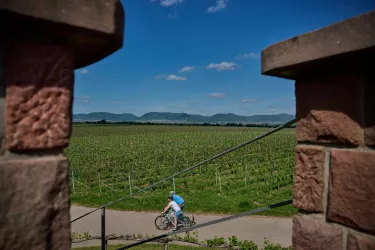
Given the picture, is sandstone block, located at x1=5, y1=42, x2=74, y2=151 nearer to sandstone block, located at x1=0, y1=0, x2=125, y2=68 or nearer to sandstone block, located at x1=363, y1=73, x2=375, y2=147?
sandstone block, located at x1=0, y1=0, x2=125, y2=68

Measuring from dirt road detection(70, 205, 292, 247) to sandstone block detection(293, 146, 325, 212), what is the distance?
24.2 feet

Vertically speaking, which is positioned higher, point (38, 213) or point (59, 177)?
point (59, 177)

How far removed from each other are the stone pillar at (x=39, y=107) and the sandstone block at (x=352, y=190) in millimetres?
993

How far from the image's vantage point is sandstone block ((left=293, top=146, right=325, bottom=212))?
1.42 meters

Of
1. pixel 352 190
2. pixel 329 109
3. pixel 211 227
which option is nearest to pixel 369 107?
pixel 329 109

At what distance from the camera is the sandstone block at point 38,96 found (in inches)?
38.0

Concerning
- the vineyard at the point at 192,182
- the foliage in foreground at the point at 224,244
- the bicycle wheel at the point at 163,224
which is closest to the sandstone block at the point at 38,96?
the foliage in foreground at the point at 224,244

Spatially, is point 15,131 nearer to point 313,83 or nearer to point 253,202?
point 313,83

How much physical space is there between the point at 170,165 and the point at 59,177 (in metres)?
21.8

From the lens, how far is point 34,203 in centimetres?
100

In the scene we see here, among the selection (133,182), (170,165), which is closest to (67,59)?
(133,182)

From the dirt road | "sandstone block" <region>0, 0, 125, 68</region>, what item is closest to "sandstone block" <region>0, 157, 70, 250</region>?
"sandstone block" <region>0, 0, 125, 68</region>

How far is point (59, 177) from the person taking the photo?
1054 millimetres

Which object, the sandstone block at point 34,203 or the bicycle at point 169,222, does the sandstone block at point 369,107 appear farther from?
the bicycle at point 169,222
